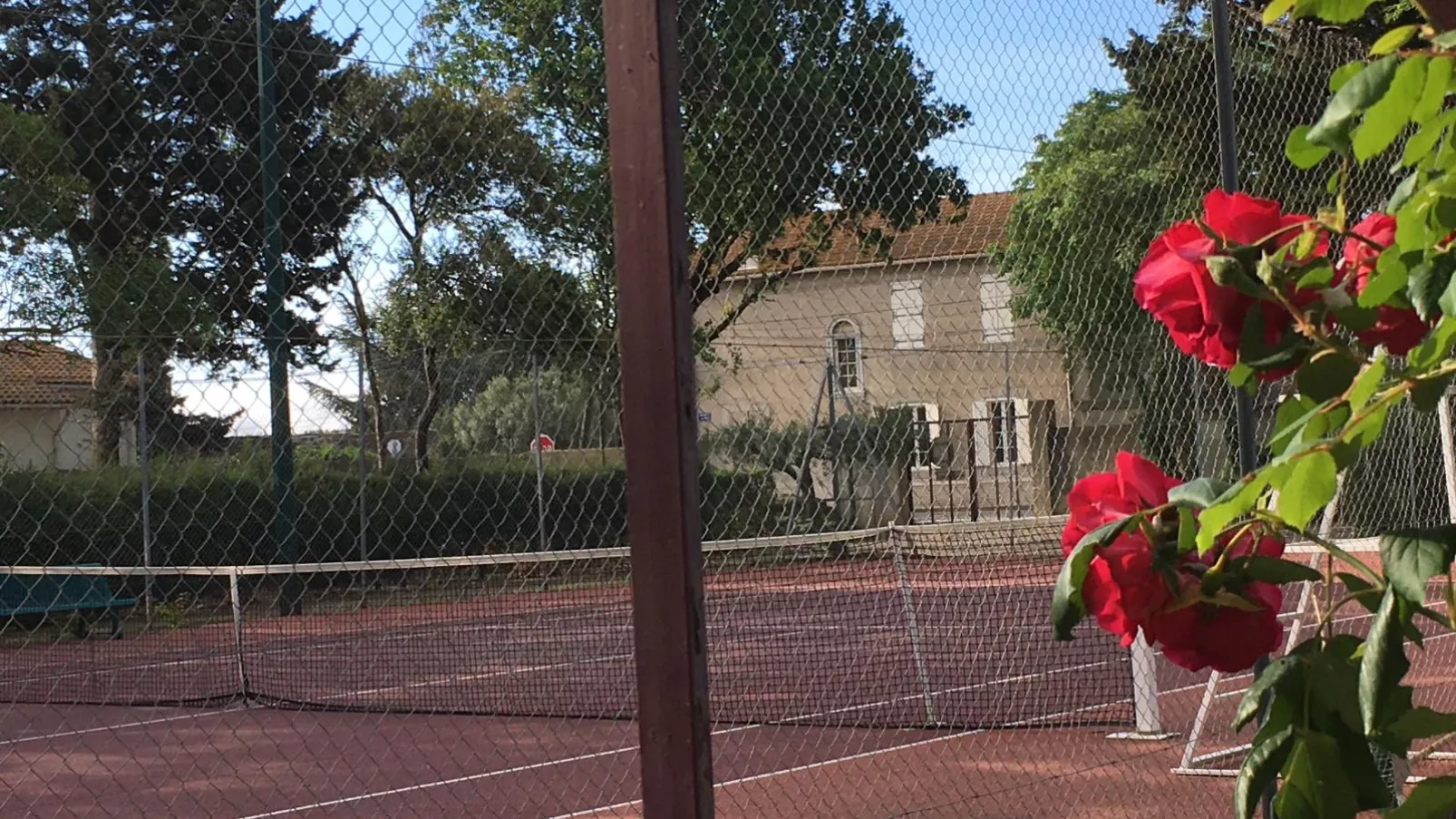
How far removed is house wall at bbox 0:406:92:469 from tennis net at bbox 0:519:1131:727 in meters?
0.71

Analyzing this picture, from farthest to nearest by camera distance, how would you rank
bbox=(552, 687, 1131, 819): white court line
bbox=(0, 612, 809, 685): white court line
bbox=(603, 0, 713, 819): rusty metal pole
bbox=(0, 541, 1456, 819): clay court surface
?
bbox=(0, 612, 809, 685): white court line
bbox=(0, 541, 1456, 819): clay court surface
bbox=(552, 687, 1131, 819): white court line
bbox=(603, 0, 713, 819): rusty metal pole

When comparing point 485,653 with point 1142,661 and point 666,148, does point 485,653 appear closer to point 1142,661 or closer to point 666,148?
point 1142,661

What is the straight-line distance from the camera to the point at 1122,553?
4.25 feet

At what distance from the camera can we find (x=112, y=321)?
427cm

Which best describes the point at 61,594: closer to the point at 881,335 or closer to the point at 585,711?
the point at 585,711

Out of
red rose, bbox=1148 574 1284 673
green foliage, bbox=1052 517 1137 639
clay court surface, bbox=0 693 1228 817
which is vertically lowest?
clay court surface, bbox=0 693 1228 817

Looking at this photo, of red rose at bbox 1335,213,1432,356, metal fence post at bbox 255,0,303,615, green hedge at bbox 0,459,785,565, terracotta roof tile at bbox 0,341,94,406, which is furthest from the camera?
green hedge at bbox 0,459,785,565

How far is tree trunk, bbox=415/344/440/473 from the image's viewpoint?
18.9 ft

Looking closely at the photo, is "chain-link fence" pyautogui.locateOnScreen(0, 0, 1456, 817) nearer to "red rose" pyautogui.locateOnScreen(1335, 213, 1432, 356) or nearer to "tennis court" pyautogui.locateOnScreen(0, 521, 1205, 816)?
"tennis court" pyautogui.locateOnScreen(0, 521, 1205, 816)

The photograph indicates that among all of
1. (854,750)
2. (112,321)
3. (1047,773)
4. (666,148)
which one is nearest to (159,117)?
(112,321)

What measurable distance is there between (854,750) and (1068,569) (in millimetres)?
6345

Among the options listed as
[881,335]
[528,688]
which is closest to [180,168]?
[881,335]

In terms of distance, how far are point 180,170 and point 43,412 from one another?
609 centimetres

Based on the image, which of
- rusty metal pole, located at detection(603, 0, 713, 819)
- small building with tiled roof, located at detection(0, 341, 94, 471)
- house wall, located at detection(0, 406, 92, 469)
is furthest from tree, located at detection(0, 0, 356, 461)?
house wall, located at detection(0, 406, 92, 469)
